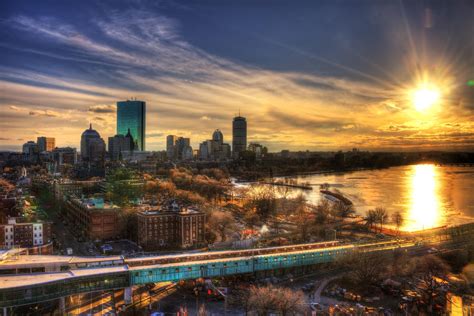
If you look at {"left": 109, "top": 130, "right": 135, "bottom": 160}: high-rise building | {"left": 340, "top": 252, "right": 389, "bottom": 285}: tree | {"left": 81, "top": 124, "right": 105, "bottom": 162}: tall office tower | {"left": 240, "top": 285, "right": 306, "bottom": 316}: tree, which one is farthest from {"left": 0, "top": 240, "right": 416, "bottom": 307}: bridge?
{"left": 109, "top": 130, "right": 135, "bottom": 160}: high-rise building

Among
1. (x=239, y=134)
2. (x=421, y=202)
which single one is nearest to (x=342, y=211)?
(x=421, y=202)

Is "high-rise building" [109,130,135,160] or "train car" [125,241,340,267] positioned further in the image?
"high-rise building" [109,130,135,160]

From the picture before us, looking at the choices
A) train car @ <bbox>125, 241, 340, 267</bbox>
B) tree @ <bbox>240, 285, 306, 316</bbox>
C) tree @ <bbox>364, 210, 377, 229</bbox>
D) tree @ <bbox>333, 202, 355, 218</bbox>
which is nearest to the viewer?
tree @ <bbox>240, 285, 306, 316</bbox>

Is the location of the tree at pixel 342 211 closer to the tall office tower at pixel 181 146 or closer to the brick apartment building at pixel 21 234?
the brick apartment building at pixel 21 234

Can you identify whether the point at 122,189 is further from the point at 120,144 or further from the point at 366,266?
the point at 120,144

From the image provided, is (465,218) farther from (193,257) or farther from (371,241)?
(193,257)

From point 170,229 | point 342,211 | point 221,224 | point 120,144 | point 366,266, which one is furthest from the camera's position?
point 120,144

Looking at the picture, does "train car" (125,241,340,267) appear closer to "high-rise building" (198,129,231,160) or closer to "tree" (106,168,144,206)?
"tree" (106,168,144,206)
